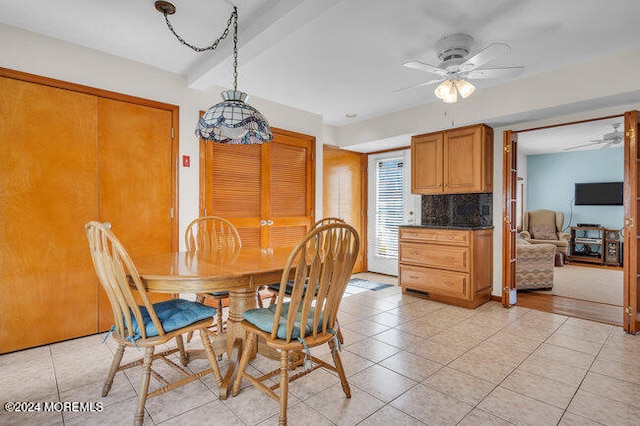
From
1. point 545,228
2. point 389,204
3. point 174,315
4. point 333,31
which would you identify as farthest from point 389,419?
point 545,228

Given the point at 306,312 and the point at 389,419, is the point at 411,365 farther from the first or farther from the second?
the point at 306,312

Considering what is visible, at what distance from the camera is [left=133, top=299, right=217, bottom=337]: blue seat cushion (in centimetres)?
172

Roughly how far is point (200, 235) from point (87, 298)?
1.05 metres

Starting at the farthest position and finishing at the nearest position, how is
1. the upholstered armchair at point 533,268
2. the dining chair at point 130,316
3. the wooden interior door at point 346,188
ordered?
the wooden interior door at point 346,188, the upholstered armchair at point 533,268, the dining chair at point 130,316

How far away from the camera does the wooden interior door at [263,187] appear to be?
3.65 metres

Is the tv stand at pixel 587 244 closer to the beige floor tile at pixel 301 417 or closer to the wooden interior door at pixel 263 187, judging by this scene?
the wooden interior door at pixel 263 187

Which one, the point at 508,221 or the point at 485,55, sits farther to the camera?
the point at 508,221

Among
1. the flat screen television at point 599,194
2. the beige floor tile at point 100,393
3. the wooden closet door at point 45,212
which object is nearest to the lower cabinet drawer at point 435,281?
the beige floor tile at point 100,393

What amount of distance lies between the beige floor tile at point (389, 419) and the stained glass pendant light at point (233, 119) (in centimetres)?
174

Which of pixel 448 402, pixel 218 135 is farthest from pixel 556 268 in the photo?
pixel 218 135

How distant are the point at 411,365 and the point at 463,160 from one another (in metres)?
2.59

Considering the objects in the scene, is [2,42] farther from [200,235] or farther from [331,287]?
[331,287]

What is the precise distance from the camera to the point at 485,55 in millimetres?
2365

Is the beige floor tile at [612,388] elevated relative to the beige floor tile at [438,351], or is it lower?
lower
